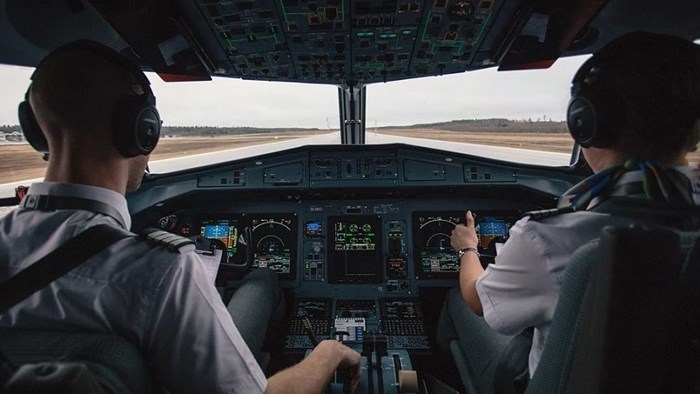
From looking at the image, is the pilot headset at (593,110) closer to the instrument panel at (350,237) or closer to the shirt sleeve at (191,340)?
the shirt sleeve at (191,340)

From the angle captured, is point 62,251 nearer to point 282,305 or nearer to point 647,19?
point 282,305

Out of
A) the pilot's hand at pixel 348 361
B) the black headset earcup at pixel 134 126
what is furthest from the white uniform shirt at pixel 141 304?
the pilot's hand at pixel 348 361

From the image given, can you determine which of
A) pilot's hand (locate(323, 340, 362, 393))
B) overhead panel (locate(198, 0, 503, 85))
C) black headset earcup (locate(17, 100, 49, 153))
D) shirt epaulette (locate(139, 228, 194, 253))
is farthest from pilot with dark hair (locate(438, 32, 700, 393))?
black headset earcup (locate(17, 100, 49, 153))

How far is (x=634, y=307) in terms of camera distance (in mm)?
681

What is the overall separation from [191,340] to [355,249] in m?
2.17

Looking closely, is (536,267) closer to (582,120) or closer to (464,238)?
(582,120)

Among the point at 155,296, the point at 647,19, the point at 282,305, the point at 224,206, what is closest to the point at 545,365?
the point at 155,296

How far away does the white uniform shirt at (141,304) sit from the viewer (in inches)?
29.4

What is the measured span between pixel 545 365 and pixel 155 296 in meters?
0.85

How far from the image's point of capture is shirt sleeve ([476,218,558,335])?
101 cm

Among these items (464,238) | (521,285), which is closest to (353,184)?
(464,238)

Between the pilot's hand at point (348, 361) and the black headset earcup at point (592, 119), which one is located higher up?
the black headset earcup at point (592, 119)

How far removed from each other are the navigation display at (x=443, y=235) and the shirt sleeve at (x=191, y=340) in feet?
7.08

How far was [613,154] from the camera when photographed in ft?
3.40
